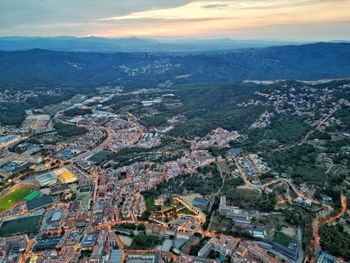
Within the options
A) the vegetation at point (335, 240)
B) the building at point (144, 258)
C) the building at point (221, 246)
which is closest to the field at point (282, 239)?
the vegetation at point (335, 240)

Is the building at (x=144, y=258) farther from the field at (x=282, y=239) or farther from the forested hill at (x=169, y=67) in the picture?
the forested hill at (x=169, y=67)

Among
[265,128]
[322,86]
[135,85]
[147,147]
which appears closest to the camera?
[147,147]

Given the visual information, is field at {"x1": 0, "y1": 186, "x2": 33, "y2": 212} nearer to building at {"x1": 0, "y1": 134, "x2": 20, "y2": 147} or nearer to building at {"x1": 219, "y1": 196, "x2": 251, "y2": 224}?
building at {"x1": 0, "y1": 134, "x2": 20, "y2": 147}

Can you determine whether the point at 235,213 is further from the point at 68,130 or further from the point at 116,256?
the point at 68,130

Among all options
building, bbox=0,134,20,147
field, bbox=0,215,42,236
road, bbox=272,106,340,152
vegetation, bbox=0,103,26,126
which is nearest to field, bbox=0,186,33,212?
field, bbox=0,215,42,236

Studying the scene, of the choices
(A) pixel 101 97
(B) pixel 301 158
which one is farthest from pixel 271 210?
(A) pixel 101 97

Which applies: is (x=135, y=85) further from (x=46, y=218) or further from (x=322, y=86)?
(x=46, y=218)
